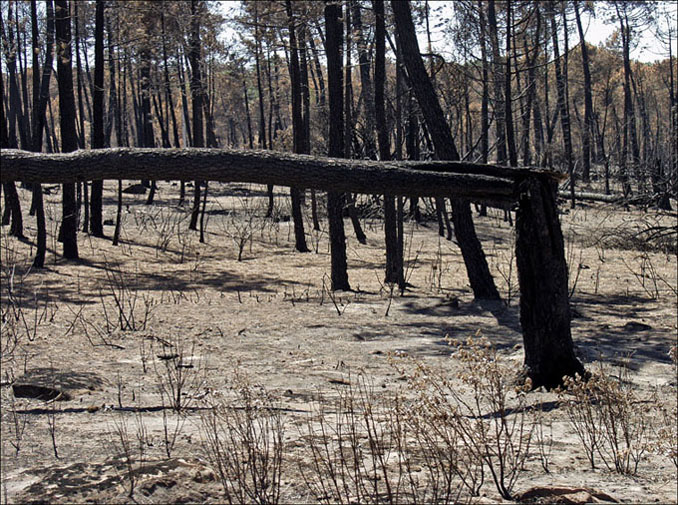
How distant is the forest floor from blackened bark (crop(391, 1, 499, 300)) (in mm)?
413

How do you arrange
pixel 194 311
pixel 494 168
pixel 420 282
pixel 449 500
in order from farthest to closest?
pixel 420 282
pixel 194 311
pixel 494 168
pixel 449 500

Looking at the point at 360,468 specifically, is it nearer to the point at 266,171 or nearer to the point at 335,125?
the point at 266,171

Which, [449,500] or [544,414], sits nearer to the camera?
[449,500]

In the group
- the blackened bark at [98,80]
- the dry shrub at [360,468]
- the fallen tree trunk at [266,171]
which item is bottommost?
the dry shrub at [360,468]

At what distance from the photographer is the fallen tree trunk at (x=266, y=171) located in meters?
4.77

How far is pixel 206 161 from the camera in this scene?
16.4 feet

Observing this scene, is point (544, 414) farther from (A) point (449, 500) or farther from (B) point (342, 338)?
→ (B) point (342, 338)

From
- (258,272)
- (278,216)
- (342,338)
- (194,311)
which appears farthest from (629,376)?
(278,216)

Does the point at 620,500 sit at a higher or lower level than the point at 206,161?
lower

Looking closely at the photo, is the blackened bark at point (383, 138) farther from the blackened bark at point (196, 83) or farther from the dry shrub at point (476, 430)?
the blackened bark at point (196, 83)

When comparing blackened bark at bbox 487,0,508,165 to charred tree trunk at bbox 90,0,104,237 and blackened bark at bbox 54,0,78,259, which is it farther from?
charred tree trunk at bbox 90,0,104,237

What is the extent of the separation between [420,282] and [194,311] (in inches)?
196

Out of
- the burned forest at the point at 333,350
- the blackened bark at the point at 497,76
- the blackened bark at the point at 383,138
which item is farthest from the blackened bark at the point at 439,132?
the blackened bark at the point at 497,76

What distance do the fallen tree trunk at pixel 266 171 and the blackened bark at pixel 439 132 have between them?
5.01 metres
